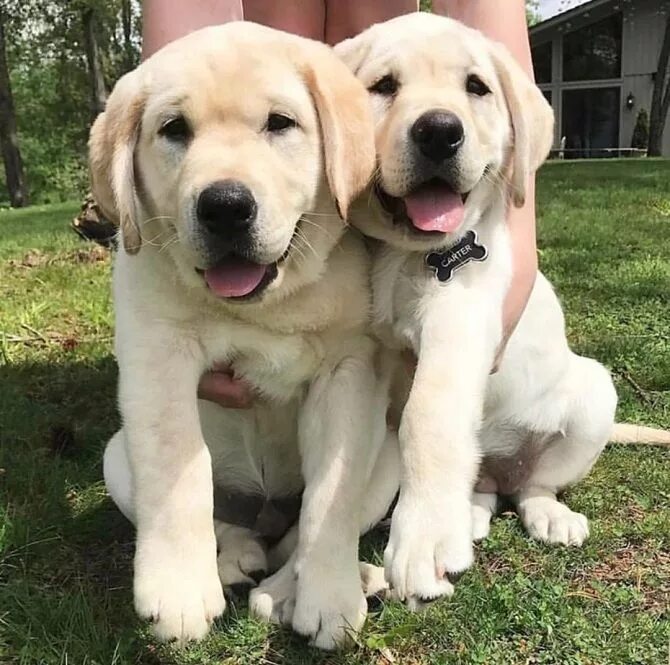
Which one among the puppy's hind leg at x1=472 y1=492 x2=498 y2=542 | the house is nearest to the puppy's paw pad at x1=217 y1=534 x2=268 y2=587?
the puppy's hind leg at x1=472 y1=492 x2=498 y2=542

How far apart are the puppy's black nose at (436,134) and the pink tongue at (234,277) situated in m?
0.46

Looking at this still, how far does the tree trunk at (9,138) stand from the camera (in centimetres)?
1927

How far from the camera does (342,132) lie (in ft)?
6.92

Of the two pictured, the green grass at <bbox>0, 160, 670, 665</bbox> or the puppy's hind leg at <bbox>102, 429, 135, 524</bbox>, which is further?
the puppy's hind leg at <bbox>102, 429, 135, 524</bbox>

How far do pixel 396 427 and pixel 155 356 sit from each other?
80 centimetres

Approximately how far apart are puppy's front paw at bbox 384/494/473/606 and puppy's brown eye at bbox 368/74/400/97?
40.2 inches

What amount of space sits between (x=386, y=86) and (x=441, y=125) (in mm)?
278

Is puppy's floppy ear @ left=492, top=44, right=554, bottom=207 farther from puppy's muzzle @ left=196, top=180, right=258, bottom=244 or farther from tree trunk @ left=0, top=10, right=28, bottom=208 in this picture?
tree trunk @ left=0, top=10, right=28, bottom=208

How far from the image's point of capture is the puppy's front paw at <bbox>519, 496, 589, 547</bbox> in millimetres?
2611

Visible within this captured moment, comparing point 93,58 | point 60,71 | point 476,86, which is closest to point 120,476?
point 476,86

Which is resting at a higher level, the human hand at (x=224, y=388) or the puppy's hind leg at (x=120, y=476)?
the human hand at (x=224, y=388)

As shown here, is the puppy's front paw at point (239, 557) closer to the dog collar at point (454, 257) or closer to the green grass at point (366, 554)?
the green grass at point (366, 554)

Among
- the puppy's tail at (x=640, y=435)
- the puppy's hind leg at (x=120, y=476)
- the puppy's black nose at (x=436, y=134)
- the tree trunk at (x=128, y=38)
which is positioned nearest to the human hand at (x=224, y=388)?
the puppy's hind leg at (x=120, y=476)

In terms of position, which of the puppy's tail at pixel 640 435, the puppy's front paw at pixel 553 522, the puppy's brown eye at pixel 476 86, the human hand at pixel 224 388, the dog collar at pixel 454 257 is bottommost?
the puppy's front paw at pixel 553 522
